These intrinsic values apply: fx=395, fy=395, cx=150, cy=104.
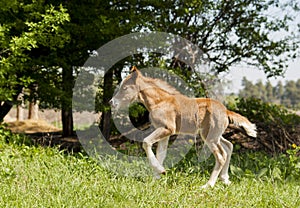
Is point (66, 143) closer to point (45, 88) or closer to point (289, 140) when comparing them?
point (45, 88)

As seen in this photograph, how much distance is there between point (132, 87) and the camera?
18.9ft

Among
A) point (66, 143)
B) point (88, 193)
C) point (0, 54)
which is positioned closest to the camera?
point (88, 193)

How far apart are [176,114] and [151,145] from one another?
0.63 metres

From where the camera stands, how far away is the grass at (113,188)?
4.52m

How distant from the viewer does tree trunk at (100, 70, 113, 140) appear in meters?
9.95

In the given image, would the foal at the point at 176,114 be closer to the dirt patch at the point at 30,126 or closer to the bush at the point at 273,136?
the bush at the point at 273,136

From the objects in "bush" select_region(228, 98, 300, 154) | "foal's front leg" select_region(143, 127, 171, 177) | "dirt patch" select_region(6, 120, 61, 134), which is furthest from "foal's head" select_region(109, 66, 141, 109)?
"dirt patch" select_region(6, 120, 61, 134)

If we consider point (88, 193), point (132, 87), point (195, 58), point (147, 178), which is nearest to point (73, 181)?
point (88, 193)

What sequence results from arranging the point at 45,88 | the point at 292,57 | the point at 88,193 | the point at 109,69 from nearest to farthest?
the point at 88,193 < the point at 45,88 < the point at 109,69 < the point at 292,57

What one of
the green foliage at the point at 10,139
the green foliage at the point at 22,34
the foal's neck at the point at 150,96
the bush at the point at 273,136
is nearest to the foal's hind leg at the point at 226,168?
the foal's neck at the point at 150,96

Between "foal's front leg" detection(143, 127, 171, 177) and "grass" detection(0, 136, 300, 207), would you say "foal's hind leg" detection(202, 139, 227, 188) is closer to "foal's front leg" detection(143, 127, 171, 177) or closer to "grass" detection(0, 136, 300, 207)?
"grass" detection(0, 136, 300, 207)

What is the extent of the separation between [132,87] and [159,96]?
438 mm

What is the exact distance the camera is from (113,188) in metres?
4.95

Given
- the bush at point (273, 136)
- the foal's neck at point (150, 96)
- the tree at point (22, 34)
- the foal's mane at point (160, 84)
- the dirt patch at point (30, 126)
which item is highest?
the tree at point (22, 34)
